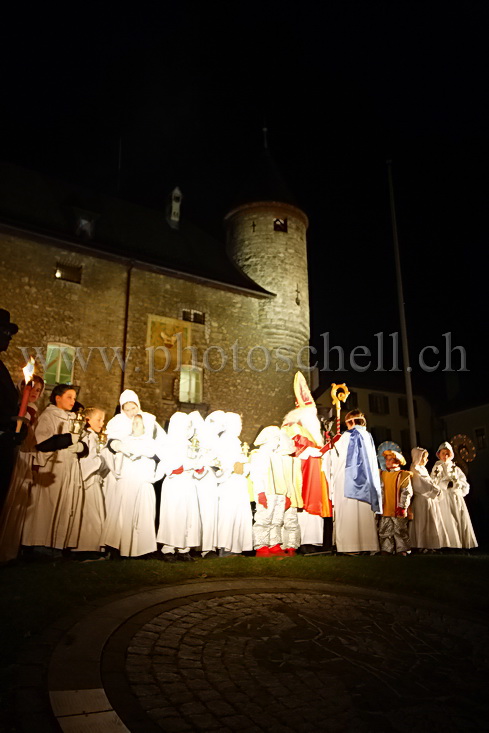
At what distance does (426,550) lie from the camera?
31.3 ft

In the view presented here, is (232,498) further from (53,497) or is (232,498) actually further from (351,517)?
(53,497)

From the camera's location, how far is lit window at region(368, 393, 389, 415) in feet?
123

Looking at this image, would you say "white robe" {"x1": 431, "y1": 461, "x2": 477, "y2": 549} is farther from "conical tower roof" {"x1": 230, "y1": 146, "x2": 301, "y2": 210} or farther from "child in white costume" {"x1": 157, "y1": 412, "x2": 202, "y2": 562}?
"conical tower roof" {"x1": 230, "y1": 146, "x2": 301, "y2": 210}

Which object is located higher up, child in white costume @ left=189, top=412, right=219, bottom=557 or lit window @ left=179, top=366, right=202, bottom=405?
lit window @ left=179, top=366, right=202, bottom=405

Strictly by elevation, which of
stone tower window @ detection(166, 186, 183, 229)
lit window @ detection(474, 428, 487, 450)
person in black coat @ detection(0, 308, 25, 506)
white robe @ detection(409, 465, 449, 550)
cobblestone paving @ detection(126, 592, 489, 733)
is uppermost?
stone tower window @ detection(166, 186, 183, 229)

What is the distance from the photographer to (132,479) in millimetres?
6922

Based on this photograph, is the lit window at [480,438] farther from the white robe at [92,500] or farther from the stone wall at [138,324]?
the white robe at [92,500]

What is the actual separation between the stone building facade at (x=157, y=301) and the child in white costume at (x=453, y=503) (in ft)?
43.3

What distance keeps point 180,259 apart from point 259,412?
7.70 metres

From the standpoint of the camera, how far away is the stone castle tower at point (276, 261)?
24.4m

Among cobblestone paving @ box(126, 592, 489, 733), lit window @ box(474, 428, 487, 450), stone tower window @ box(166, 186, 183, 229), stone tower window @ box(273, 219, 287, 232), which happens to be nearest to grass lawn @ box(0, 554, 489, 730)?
cobblestone paving @ box(126, 592, 489, 733)

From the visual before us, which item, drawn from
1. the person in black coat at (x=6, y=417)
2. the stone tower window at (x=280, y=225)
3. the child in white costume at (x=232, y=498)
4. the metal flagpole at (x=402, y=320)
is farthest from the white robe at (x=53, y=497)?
the stone tower window at (x=280, y=225)

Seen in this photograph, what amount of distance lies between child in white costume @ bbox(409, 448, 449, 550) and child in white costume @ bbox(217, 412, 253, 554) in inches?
136

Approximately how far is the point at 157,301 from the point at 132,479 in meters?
15.9
